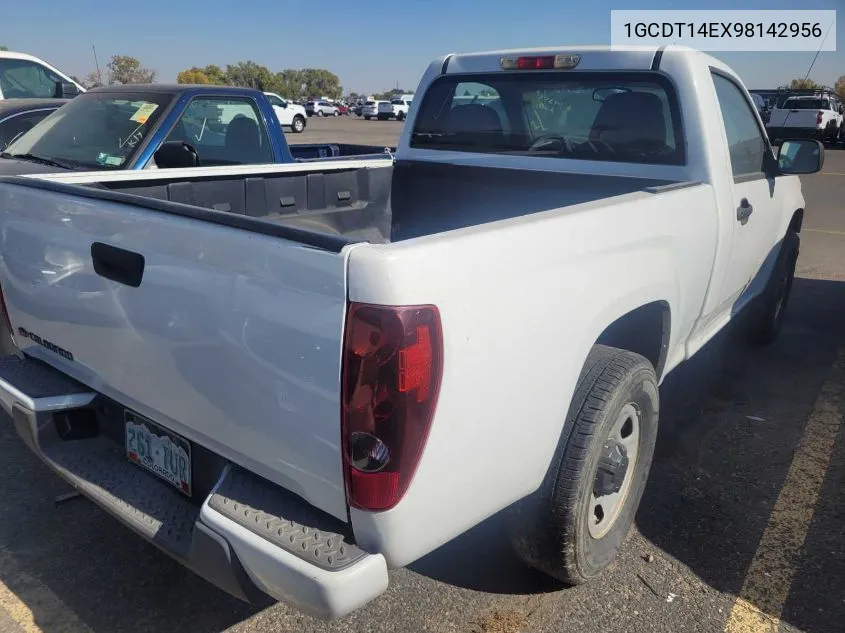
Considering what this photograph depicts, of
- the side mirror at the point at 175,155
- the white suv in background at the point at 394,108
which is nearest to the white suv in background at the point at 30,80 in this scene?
the side mirror at the point at 175,155

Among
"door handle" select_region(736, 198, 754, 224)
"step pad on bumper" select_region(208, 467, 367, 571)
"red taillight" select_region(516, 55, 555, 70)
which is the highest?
"red taillight" select_region(516, 55, 555, 70)

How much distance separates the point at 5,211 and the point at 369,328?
1760mm

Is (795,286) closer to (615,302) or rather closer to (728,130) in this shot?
(728,130)

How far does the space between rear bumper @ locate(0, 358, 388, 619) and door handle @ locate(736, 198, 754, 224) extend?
8.46ft

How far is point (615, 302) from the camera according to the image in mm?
2344

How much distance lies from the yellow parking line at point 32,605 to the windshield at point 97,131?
326cm

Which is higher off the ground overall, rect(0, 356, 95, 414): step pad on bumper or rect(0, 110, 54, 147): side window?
rect(0, 110, 54, 147): side window

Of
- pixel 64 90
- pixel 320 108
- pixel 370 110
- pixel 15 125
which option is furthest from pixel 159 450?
pixel 320 108

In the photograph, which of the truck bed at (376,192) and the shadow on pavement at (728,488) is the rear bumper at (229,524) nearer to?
the shadow on pavement at (728,488)

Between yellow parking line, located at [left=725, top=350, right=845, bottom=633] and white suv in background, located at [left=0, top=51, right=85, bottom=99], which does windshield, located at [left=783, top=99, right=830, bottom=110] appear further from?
yellow parking line, located at [left=725, top=350, right=845, bottom=633]

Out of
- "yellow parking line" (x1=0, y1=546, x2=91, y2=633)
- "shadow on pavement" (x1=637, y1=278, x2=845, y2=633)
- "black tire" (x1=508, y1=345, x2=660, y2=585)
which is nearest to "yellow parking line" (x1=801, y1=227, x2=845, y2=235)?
"shadow on pavement" (x1=637, y1=278, x2=845, y2=633)

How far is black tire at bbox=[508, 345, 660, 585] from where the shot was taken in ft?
7.62

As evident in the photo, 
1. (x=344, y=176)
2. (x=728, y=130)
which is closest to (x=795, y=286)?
(x=728, y=130)

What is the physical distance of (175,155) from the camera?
201 inches
